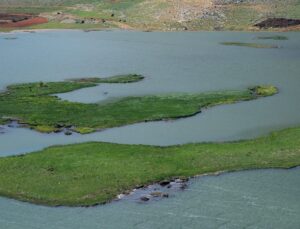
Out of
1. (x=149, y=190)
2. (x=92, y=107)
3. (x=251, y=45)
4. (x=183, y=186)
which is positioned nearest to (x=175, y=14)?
(x=251, y=45)

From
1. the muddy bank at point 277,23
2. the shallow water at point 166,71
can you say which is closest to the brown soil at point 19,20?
the shallow water at point 166,71

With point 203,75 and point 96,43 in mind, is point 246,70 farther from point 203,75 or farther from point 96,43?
point 96,43

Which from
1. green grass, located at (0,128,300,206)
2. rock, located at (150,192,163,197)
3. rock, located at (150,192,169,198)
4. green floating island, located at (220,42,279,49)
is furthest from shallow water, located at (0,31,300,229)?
green floating island, located at (220,42,279,49)

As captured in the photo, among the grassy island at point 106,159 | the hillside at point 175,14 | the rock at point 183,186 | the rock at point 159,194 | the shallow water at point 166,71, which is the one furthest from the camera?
the hillside at point 175,14

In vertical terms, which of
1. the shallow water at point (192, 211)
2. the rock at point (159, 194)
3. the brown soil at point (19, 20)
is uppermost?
the brown soil at point (19, 20)

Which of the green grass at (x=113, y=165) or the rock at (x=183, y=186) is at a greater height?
the green grass at (x=113, y=165)

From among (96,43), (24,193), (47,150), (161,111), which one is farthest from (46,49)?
(24,193)

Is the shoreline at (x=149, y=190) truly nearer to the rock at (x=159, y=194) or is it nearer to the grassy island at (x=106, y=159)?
the rock at (x=159, y=194)

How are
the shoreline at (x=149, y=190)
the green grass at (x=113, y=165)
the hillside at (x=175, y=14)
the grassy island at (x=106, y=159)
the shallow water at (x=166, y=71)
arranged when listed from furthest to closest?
the hillside at (x=175, y=14) → the shallow water at (x=166, y=71) → the grassy island at (x=106, y=159) → the green grass at (x=113, y=165) → the shoreline at (x=149, y=190)
